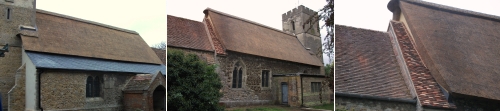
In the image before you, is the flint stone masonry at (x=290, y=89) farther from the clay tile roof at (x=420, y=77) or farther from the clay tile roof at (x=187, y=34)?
Answer: the clay tile roof at (x=420, y=77)

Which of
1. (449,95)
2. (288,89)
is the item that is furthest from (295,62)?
(449,95)

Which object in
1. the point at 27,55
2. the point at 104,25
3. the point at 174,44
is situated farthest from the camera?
the point at 104,25

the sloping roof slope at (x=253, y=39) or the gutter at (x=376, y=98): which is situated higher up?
the sloping roof slope at (x=253, y=39)

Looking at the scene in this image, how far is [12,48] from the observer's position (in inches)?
374

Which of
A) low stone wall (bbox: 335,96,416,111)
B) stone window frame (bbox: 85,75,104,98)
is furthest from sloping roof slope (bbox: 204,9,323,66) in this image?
low stone wall (bbox: 335,96,416,111)

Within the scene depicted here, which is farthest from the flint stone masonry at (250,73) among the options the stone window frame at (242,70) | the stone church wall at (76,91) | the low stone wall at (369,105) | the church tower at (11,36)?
the church tower at (11,36)

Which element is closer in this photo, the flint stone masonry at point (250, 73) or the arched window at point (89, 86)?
the flint stone masonry at point (250, 73)

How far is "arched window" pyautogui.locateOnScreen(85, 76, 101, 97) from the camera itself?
10.4 metres

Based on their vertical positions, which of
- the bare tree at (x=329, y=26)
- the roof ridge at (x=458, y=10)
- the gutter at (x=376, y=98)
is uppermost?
the roof ridge at (x=458, y=10)

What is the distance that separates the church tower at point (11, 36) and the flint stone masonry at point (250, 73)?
19.6 feet

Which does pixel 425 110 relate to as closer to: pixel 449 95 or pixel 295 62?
pixel 449 95

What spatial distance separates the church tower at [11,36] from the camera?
9.53 metres

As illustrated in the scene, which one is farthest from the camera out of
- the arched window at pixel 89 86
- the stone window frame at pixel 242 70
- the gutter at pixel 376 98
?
the arched window at pixel 89 86

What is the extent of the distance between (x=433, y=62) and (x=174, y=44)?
529 cm
